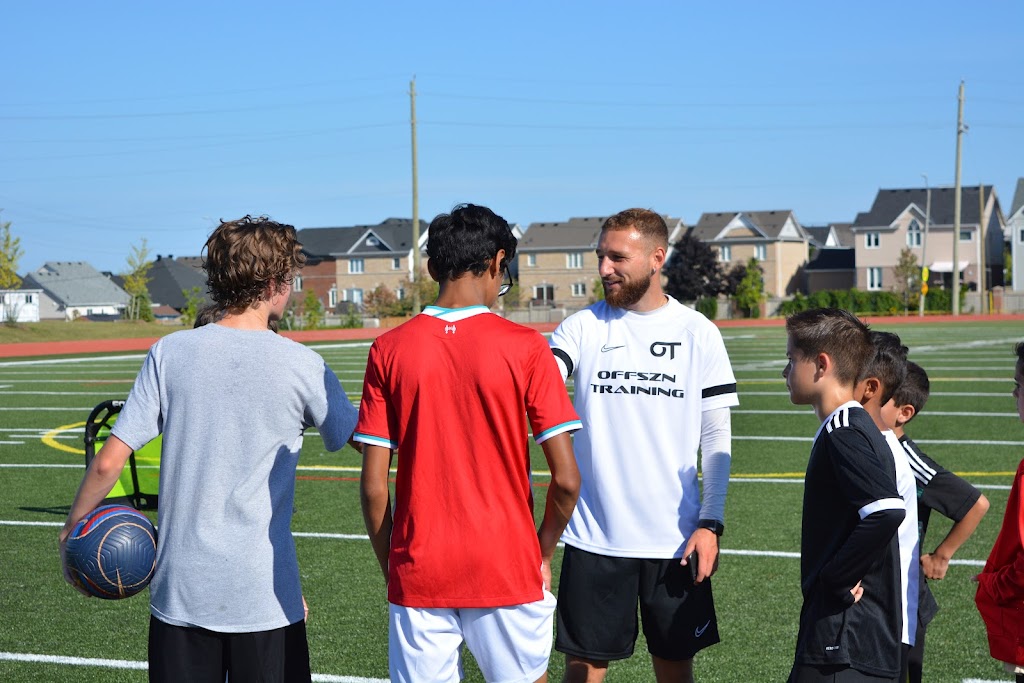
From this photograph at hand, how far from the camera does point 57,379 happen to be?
2328 cm

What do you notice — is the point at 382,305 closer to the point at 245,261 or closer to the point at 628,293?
the point at 628,293

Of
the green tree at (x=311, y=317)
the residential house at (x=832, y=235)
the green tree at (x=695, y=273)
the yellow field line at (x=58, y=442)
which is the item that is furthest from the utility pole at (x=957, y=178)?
the yellow field line at (x=58, y=442)

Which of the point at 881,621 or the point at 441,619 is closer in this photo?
the point at 441,619

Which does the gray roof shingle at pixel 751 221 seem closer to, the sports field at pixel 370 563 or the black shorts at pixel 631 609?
the sports field at pixel 370 563

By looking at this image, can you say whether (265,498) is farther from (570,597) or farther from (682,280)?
(682,280)

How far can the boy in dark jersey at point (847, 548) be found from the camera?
3186 millimetres

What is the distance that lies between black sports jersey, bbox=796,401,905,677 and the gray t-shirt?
148 centimetres

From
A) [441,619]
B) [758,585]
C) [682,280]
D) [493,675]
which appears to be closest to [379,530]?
[441,619]

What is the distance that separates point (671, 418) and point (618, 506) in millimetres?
366

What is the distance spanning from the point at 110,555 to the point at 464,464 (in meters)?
1.16

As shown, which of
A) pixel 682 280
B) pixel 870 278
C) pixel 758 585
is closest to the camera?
pixel 758 585

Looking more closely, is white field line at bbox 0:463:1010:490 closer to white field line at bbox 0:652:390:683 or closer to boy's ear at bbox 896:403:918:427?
white field line at bbox 0:652:390:683

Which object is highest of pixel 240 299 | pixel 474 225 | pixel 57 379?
pixel 474 225

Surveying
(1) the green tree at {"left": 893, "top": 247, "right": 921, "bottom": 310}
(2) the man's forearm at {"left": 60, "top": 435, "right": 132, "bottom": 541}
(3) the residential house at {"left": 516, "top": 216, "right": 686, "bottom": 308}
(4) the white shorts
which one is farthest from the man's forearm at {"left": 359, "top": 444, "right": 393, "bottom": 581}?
(3) the residential house at {"left": 516, "top": 216, "right": 686, "bottom": 308}
